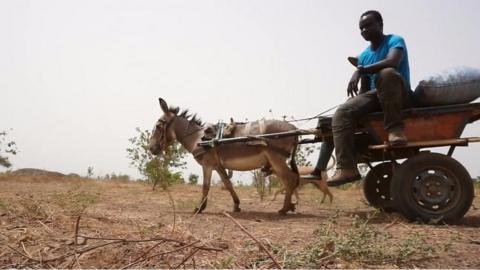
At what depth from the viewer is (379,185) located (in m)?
6.33

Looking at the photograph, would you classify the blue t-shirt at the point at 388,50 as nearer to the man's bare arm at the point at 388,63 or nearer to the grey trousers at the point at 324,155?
the man's bare arm at the point at 388,63

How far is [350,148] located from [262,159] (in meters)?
1.99

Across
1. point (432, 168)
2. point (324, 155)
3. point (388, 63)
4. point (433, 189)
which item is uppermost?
point (388, 63)

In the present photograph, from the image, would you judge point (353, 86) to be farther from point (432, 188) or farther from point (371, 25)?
point (432, 188)

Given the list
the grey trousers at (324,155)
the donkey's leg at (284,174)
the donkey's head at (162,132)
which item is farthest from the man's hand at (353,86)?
the donkey's head at (162,132)

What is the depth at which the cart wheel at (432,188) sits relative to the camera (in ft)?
15.2

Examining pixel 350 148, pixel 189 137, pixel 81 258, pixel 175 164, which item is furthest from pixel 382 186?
pixel 175 164

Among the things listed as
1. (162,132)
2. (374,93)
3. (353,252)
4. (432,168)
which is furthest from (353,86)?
(162,132)

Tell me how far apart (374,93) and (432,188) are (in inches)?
52.9

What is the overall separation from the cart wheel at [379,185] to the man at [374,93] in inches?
55.3

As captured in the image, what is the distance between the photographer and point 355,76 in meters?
5.46

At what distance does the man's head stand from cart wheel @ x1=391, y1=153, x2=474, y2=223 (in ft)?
5.55

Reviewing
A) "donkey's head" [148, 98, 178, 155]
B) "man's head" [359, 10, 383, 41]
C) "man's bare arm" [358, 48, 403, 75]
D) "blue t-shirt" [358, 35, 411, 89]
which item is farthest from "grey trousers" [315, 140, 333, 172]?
"donkey's head" [148, 98, 178, 155]

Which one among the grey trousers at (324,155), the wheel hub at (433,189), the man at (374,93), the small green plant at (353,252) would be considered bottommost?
the small green plant at (353,252)
